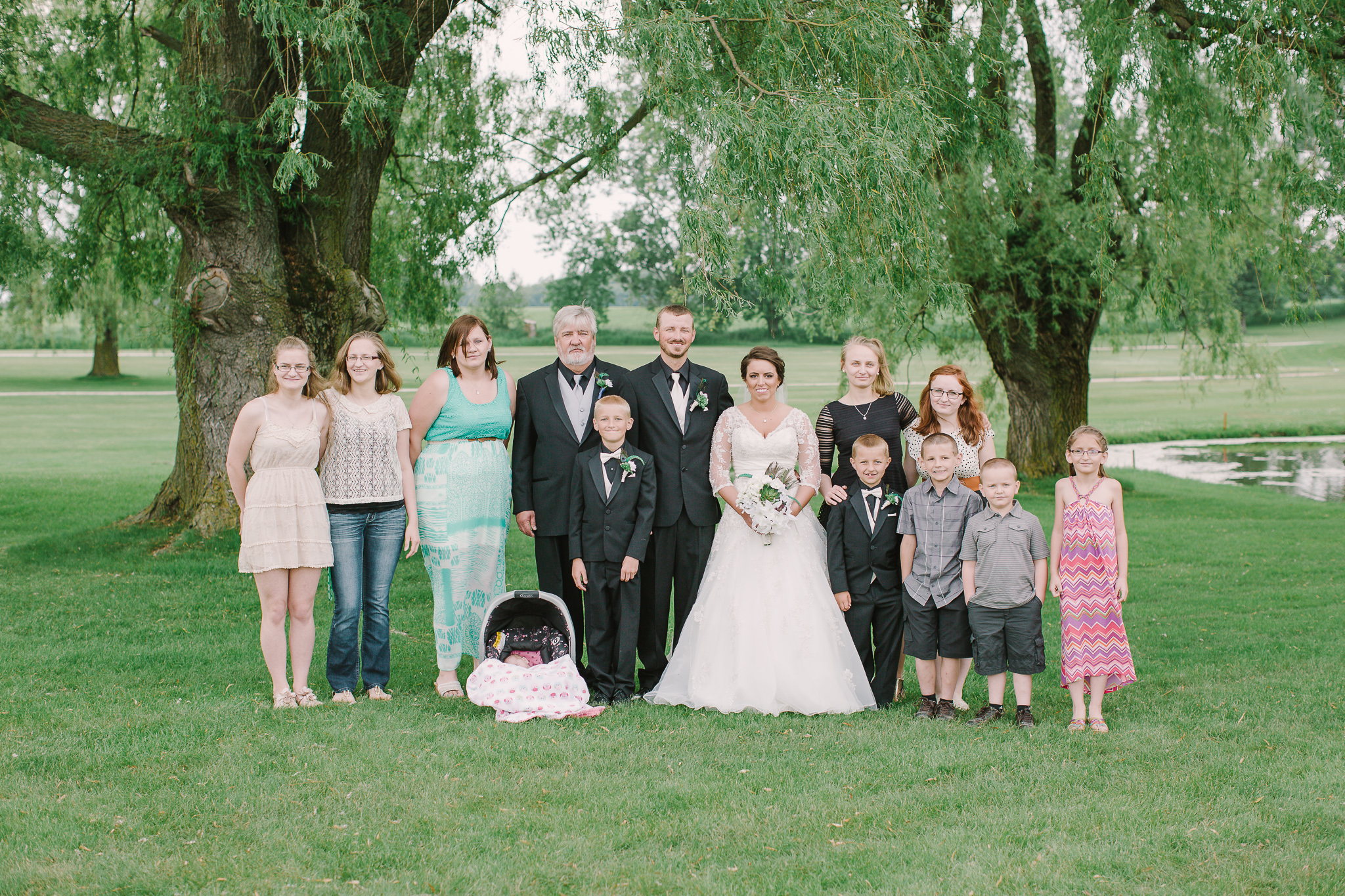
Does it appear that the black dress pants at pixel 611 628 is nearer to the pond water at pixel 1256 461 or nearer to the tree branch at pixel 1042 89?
the tree branch at pixel 1042 89

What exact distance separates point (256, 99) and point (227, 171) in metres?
0.71

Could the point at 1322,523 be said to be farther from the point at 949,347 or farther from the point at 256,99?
the point at 256,99

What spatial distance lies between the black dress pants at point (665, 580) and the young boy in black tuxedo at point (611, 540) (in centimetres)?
11

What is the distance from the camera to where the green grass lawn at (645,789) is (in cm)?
369

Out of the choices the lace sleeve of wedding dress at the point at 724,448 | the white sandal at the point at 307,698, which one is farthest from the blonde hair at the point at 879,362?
the white sandal at the point at 307,698

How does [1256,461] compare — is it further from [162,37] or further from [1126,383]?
[1126,383]

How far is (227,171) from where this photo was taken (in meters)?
9.59

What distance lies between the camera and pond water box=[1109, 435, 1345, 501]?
20188 millimetres

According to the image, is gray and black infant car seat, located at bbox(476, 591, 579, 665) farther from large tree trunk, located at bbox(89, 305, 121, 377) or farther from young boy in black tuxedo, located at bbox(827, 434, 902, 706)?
large tree trunk, located at bbox(89, 305, 121, 377)

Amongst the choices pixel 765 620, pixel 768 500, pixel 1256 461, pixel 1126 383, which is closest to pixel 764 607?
pixel 765 620

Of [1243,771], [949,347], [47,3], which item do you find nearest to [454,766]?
[1243,771]

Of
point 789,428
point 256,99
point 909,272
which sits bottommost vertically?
point 789,428

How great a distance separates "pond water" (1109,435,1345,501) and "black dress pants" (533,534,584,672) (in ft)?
52.4

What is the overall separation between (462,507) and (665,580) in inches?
46.3
